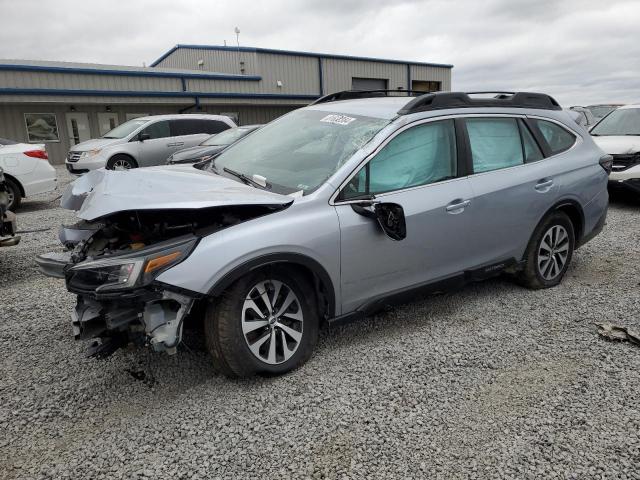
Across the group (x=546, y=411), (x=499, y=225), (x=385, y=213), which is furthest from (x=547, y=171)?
(x=546, y=411)

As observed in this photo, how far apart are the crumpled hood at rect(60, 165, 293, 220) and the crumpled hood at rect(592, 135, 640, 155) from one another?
25.7 ft

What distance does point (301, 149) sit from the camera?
3.74 metres

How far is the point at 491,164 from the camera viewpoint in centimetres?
404

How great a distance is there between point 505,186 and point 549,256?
1.03 m

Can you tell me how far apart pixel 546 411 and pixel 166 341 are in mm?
2153

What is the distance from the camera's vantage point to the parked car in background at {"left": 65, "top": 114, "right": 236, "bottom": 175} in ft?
39.9

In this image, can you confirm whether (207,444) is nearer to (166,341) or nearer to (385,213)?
(166,341)

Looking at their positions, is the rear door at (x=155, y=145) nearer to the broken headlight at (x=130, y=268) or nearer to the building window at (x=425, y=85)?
the broken headlight at (x=130, y=268)

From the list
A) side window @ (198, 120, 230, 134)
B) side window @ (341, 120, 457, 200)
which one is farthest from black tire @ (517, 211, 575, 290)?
side window @ (198, 120, 230, 134)

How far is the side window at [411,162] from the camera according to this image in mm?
3336

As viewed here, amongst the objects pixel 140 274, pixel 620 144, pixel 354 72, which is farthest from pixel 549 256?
pixel 354 72

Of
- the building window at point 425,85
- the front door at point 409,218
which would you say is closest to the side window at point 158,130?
the front door at point 409,218

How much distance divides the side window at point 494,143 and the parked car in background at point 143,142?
9.94m

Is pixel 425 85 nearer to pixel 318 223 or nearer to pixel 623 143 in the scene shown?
pixel 623 143
